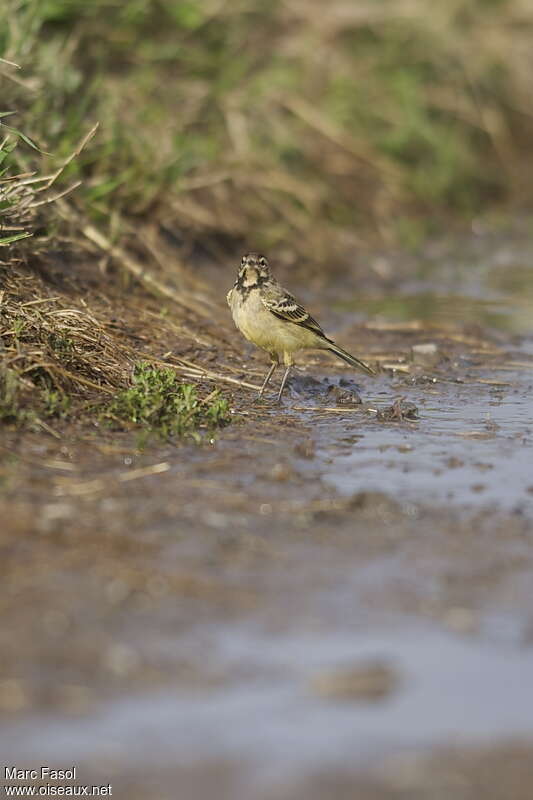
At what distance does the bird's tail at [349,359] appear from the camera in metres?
7.96

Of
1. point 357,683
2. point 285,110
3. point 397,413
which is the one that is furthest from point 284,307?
point 285,110

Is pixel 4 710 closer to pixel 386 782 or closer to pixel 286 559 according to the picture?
pixel 386 782

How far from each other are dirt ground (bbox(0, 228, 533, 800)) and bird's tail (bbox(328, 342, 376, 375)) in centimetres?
80

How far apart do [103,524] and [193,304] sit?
14.2 ft

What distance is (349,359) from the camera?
8.11 meters

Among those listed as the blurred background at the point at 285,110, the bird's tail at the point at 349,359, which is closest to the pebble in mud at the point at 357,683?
the bird's tail at the point at 349,359

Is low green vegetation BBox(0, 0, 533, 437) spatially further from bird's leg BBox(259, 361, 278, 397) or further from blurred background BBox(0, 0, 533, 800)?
bird's leg BBox(259, 361, 278, 397)

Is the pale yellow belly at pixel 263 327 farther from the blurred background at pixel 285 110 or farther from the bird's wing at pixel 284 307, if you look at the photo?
the blurred background at pixel 285 110

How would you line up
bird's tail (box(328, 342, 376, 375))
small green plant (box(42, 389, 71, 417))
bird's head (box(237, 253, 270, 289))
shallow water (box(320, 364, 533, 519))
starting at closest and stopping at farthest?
shallow water (box(320, 364, 533, 519)), small green plant (box(42, 389, 71, 417)), bird's head (box(237, 253, 270, 289)), bird's tail (box(328, 342, 376, 375))

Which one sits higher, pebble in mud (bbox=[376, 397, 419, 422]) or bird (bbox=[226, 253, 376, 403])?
bird (bbox=[226, 253, 376, 403])

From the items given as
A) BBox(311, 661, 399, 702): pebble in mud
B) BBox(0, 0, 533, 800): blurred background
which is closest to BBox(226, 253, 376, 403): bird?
BBox(0, 0, 533, 800): blurred background

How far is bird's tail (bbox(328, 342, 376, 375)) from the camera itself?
7961mm

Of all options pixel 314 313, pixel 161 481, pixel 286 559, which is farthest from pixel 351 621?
pixel 314 313

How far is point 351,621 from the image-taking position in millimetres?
4312
